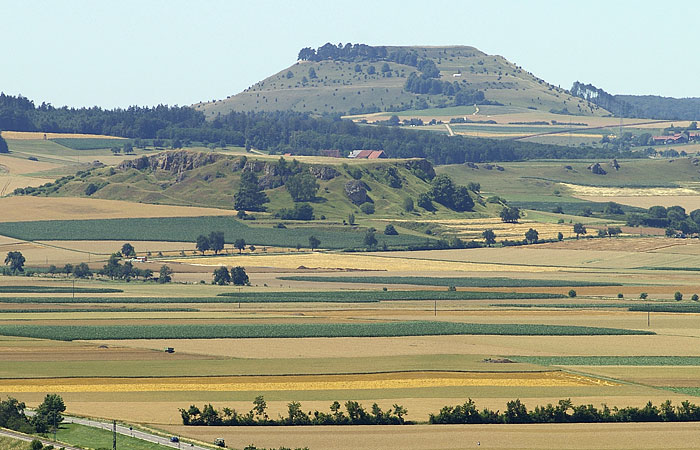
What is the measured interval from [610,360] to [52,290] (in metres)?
79.8

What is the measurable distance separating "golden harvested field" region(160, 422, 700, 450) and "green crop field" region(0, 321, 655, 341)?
38.9 meters

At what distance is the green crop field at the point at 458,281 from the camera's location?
540 feet

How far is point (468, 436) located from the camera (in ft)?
257

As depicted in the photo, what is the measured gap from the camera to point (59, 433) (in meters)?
78.9

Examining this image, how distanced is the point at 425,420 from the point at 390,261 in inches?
4436

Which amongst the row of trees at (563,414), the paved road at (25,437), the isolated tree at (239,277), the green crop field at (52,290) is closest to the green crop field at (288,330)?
the green crop field at (52,290)

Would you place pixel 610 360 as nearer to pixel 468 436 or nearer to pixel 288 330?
pixel 468 436

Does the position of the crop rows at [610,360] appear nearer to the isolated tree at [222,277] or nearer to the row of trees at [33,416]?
the row of trees at [33,416]

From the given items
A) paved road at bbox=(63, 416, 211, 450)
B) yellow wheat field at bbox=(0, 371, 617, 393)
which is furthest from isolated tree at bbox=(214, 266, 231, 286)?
paved road at bbox=(63, 416, 211, 450)

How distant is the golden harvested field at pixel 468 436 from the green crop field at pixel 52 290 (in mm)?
81105

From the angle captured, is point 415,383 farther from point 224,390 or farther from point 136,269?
point 136,269

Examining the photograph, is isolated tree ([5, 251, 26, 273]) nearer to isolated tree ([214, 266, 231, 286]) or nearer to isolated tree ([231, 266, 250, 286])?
isolated tree ([214, 266, 231, 286])

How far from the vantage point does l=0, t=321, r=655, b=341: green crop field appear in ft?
390

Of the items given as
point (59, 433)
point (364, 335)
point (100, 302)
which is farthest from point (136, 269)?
point (59, 433)
